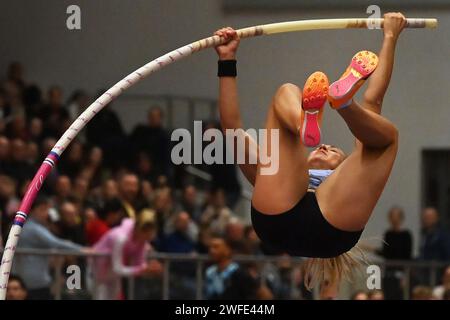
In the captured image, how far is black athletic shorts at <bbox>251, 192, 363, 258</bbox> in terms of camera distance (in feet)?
28.3

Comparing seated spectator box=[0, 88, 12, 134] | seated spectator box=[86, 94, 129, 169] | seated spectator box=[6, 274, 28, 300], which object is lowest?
seated spectator box=[6, 274, 28, 300]

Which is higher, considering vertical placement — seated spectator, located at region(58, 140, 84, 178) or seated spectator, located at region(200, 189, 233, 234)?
seated spectator, located at region(58, 140, 84, 178)

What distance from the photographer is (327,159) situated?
9172 millimetres

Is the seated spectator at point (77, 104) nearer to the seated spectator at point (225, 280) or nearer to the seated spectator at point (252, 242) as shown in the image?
the seated spectator at point (252, 242)

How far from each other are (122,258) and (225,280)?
94cm

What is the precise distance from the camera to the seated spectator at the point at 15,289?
1198cm

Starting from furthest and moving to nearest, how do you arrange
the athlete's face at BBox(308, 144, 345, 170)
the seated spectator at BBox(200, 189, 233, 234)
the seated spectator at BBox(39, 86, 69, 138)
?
the seated spectator at BBox(39, 86, 69, 138)
the seated spectator at BBox(200, 189, 233, 234)
the athlete's face at BBox(308, 144, 345, 170)

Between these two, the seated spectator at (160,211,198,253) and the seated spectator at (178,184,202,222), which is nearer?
the seated spectator at (160,211,198,253)

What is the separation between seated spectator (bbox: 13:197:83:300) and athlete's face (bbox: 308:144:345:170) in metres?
4.44

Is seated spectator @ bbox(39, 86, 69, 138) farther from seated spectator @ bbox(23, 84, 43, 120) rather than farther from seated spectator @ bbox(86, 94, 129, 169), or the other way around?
seated spectator @ bbox(86, 94, 129, 169)

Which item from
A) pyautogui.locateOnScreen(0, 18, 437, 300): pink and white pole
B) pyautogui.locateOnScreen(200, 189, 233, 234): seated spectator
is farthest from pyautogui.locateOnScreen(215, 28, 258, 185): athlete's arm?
pyautogui.locateOnScreen(200, 189, 233, 234): seated spectator

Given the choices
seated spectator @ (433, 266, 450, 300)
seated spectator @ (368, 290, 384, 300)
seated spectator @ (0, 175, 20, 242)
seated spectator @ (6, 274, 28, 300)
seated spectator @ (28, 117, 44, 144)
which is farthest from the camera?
seated spectator @ (28, 117, 44, 144)
